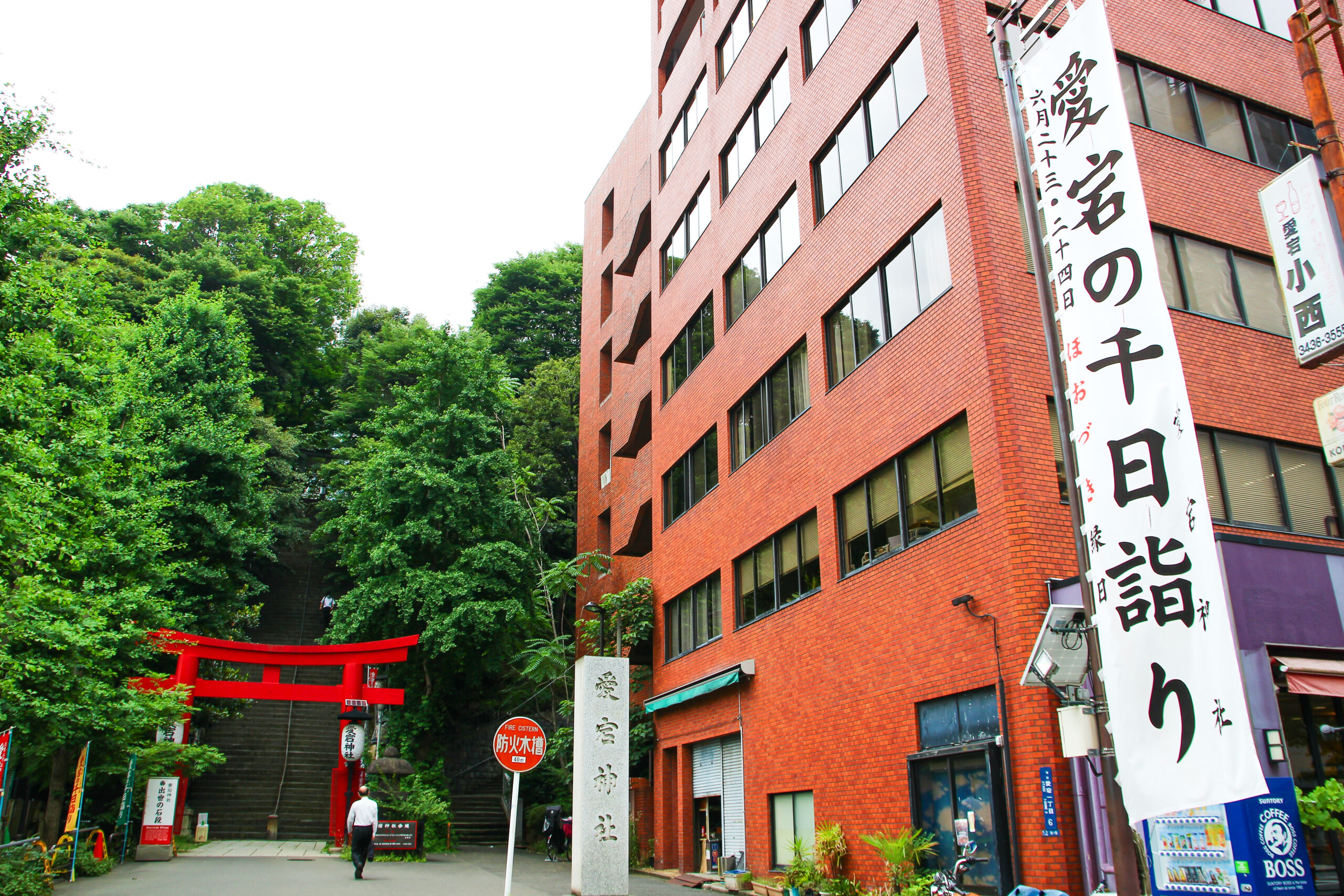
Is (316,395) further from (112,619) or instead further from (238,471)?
(112,619)

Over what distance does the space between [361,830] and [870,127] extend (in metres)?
16.3

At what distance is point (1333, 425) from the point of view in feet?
36.6

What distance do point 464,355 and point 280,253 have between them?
3217 centimetres

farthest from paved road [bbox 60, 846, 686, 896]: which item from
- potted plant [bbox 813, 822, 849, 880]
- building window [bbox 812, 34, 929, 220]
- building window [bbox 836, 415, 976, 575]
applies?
building window [bbox 812, 34, 929, 220]

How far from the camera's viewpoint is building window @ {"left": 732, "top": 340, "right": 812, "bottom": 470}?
1811 cm

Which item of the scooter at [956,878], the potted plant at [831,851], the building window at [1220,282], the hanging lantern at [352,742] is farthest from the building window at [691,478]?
the scooter at [956,878]

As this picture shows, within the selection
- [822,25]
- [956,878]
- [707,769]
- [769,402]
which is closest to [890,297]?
[769,402]

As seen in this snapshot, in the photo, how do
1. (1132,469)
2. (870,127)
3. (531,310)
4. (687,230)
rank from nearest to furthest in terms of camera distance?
(1132,469)
(870,127)
(687,230)
(531,310)

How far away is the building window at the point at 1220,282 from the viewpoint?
556 inches

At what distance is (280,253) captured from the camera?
193 ft

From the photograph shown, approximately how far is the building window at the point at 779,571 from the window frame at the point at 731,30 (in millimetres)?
12747

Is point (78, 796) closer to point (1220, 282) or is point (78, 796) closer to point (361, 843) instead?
point (361, 843)

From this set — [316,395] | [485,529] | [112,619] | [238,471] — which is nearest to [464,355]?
[485,529]

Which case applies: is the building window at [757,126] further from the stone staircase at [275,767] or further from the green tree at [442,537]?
the stone staircase at [275,767]
